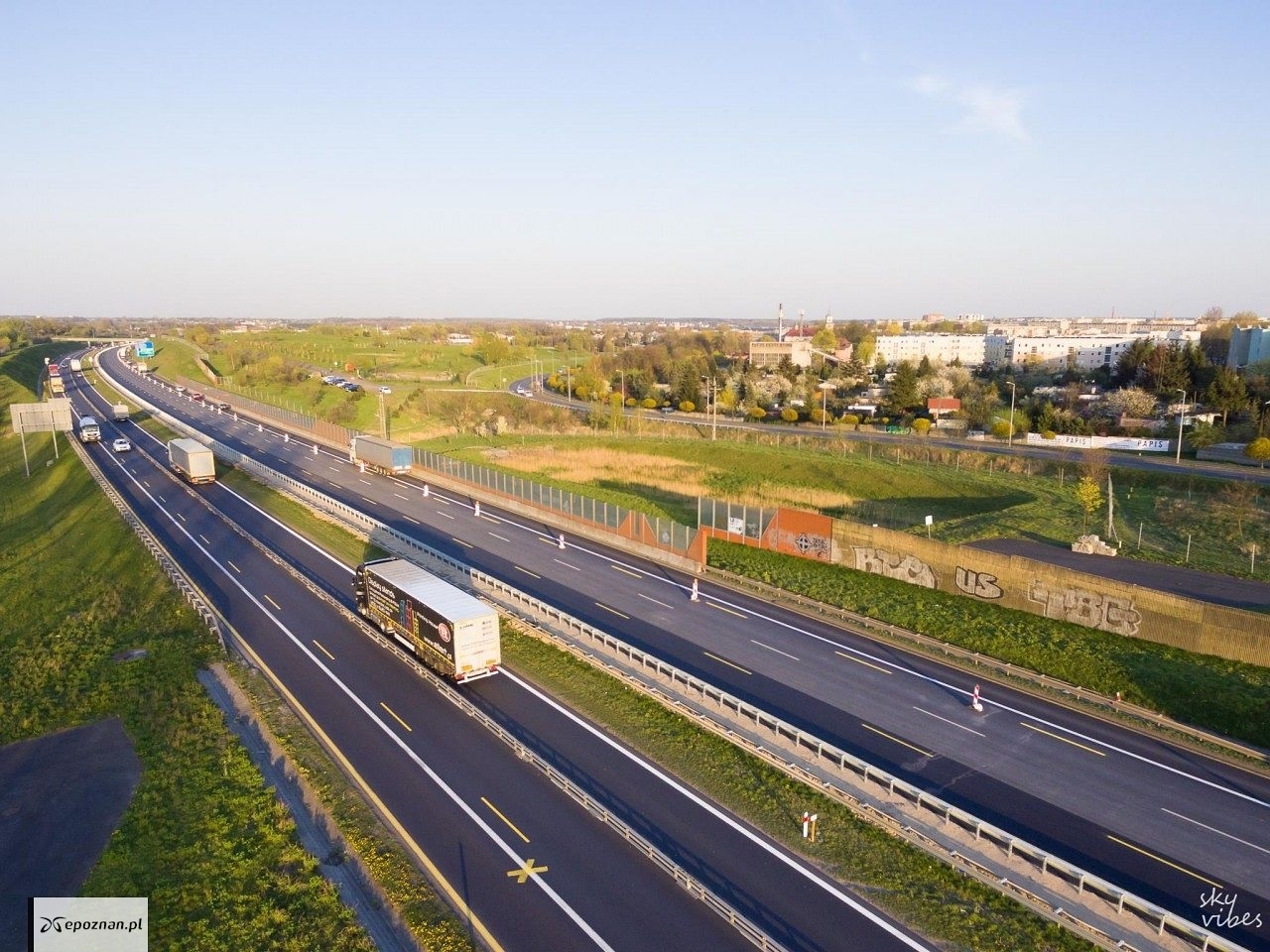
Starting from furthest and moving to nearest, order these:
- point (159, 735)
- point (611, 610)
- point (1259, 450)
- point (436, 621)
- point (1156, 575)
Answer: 1. point (1259, 450)
2. point (1156, 575)
3. point (611, 610)
4. point (436, 621)
5. point (159, 735)

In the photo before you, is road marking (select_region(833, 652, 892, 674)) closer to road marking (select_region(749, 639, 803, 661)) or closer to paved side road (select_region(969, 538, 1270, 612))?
road marking (select_region(749, 639, 803, 661))

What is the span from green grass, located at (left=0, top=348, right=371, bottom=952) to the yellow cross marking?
3498 mm

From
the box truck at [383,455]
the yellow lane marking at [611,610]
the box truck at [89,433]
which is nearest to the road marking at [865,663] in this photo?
the yellow lane marking at [611,610]

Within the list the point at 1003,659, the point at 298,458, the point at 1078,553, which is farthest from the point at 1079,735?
the point at 298,458

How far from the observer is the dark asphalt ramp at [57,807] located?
1862 cm

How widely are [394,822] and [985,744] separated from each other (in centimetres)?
1818

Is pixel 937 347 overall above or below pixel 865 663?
Result: above

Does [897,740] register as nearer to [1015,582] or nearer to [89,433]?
[1015,582]

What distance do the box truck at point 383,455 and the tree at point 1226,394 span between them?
8207cm

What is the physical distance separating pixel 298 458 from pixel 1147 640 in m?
74.3

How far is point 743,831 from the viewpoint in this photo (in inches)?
787

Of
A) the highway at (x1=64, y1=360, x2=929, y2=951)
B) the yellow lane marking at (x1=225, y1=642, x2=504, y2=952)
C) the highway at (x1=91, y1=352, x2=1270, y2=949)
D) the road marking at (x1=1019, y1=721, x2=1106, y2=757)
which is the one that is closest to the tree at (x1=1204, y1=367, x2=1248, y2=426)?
the highway at (x1=91, y1=352, x2=1270, y2=949)

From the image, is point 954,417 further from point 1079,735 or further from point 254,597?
point 254,597

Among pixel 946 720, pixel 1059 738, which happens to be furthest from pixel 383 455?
pixel 1059 738
